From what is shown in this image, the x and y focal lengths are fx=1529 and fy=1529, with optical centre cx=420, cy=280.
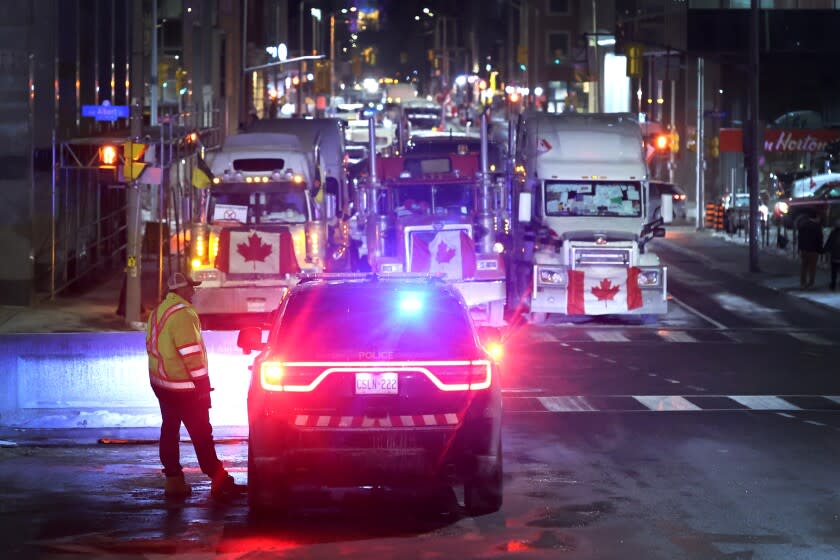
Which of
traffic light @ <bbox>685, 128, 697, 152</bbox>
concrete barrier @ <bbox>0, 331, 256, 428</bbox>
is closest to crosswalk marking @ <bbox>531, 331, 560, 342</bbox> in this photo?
concrete barrier @ <bbox>0, 331, 256, 428</bbox>

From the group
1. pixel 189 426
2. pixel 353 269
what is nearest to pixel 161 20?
pixel 353 269

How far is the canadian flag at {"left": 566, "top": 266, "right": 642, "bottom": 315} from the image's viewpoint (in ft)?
88.5

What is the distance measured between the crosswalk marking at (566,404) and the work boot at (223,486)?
6070 millimetres

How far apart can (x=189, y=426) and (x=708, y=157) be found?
171ft

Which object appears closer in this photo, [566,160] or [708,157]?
[566,160]

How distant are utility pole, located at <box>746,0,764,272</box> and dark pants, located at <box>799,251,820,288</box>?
368 cm

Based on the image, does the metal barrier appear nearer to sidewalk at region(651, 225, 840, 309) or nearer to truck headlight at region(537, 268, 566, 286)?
truck headlight at region(537, 268, 566, 286)

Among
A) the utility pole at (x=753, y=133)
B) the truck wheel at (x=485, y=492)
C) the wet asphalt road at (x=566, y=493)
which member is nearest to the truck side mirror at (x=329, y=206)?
the wet asphalt road at (x=566, y=493)

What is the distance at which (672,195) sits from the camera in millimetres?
34500

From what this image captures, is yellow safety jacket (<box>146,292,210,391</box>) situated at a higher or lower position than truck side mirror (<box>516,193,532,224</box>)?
lower

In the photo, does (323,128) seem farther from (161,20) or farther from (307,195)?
(161,20)

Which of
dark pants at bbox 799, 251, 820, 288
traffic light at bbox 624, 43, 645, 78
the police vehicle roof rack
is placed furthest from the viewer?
traffic light at bbox 624, 43, 645, 78

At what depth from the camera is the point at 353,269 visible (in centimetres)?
3253

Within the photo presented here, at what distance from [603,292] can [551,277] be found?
3.13 ft
